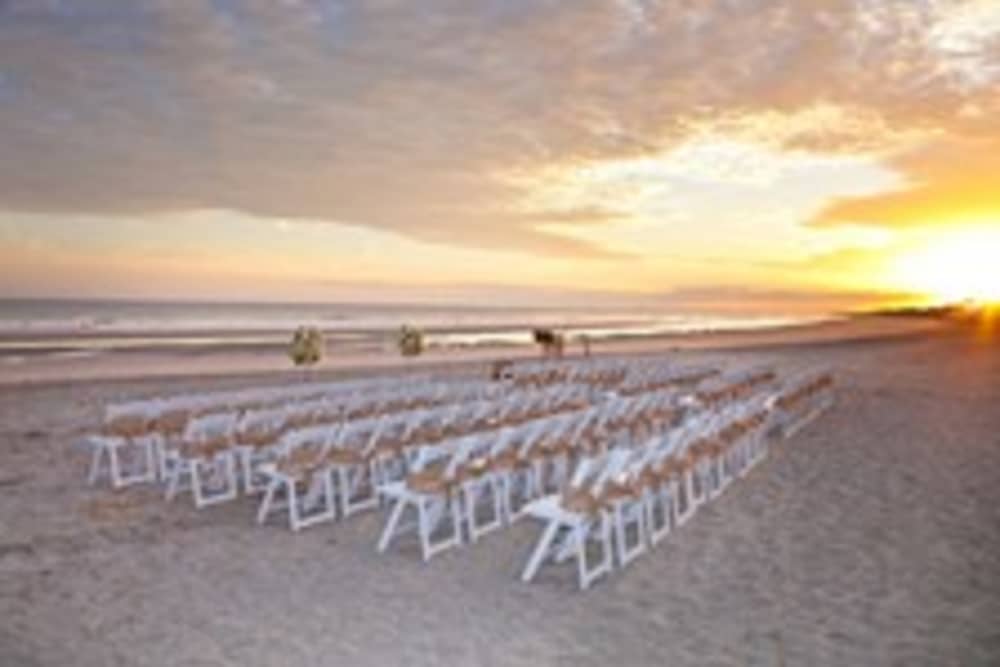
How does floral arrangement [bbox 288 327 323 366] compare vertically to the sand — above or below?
above

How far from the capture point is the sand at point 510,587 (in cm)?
535

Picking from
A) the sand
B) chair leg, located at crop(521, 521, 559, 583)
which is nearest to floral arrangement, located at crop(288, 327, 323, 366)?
the sand

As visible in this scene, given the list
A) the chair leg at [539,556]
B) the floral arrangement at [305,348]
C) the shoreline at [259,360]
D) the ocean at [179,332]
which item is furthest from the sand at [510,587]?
the ocean at [179,332]

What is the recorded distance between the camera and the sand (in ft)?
17.5

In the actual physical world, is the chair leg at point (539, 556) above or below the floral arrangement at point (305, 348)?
below

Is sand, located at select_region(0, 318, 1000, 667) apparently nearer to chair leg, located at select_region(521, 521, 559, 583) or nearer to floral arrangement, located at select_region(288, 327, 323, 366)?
chair leg, located at select_region(521, 521, 559, 583)

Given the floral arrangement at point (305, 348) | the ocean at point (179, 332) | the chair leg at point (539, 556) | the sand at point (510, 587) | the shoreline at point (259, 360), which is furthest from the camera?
the ocean at point (179, 332)

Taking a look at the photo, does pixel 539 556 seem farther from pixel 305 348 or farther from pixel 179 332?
pixel 179 332

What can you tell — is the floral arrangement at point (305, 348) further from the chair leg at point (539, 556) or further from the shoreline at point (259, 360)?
the chair leg at point (539, 556)

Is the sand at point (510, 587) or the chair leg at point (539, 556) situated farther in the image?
the chair leg at point (539, 556)

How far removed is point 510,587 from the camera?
21.6 feet

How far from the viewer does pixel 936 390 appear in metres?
20.1

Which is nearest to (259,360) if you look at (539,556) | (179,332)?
(179,332)

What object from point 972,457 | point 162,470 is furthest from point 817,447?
point 162,470
